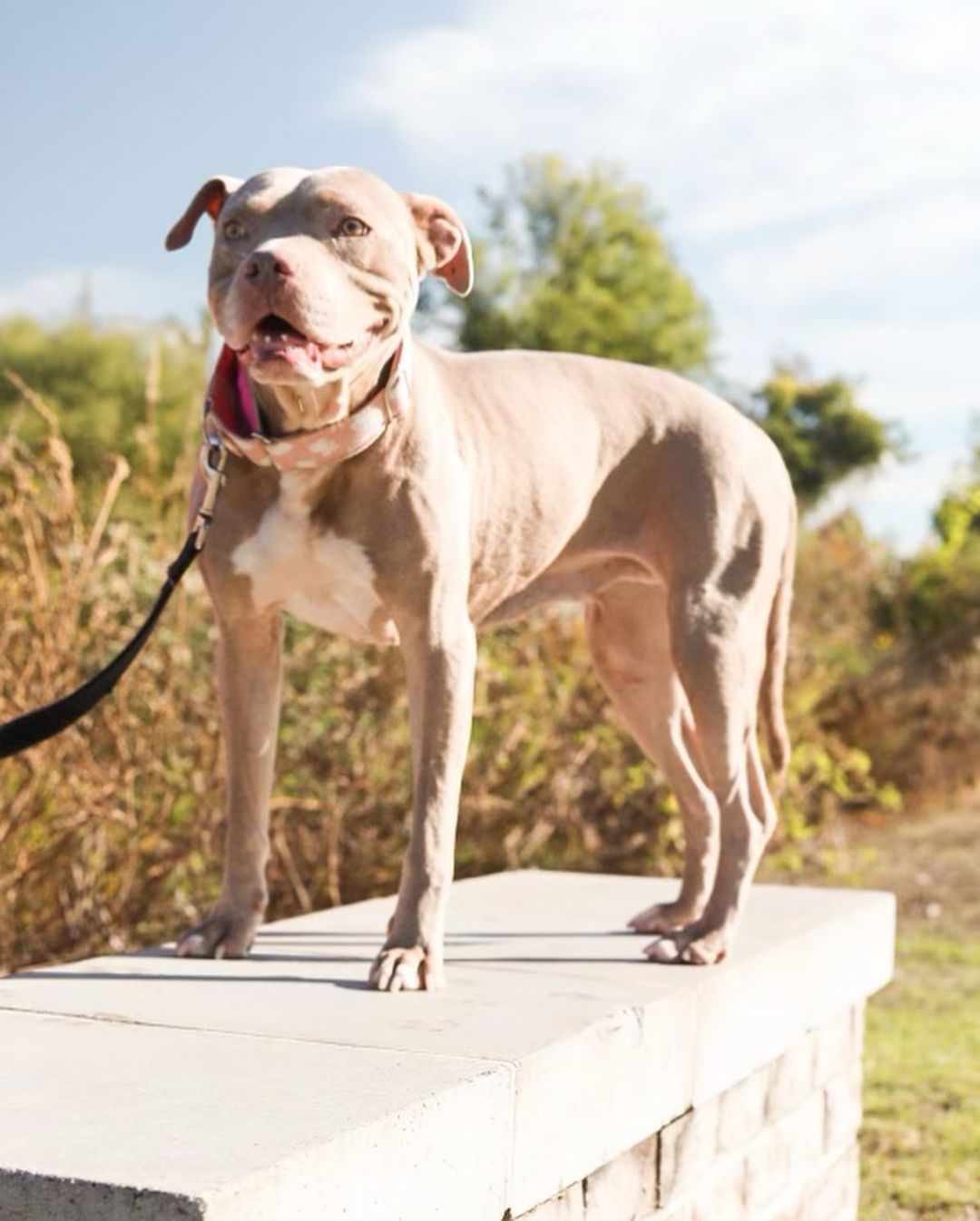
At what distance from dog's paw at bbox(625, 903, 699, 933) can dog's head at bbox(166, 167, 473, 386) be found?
1734 millimetres

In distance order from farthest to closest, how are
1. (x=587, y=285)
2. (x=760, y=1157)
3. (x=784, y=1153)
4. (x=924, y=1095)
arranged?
(x=587, y=285) < (x=924, y=1095) < (x=784, y=1153) < (x=760, y=1157)

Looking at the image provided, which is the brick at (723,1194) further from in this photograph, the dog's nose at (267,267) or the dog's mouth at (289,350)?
the dog's nose at (267,267)

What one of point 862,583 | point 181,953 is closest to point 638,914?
point 181,953

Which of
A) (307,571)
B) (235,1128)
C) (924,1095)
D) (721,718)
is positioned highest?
(307,571)

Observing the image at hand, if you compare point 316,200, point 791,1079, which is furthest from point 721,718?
point 316,200

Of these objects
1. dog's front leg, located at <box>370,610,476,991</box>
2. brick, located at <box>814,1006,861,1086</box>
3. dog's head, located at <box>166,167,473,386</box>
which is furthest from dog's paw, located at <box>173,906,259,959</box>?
brick, located at <box>814,1006,861,1086</box>

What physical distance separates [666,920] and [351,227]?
1965 millimetres

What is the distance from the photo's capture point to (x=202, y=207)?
130 inches

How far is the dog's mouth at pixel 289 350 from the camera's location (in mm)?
2891

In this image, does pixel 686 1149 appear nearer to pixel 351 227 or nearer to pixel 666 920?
pixel 666 920

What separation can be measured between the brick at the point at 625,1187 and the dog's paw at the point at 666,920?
0.92 m

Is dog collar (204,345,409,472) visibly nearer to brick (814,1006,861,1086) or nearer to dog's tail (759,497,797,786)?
dog's tail (759,497,797,786)

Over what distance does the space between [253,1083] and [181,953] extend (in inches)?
42.8

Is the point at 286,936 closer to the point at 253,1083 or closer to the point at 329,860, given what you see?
the point at 253,1083
